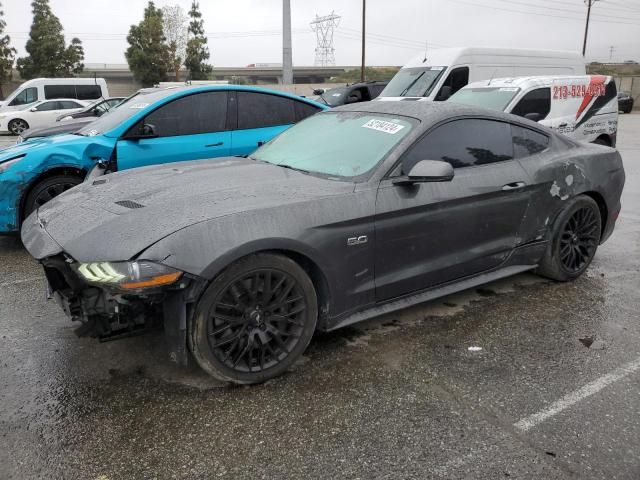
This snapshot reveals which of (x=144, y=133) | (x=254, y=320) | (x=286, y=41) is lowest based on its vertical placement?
(x=254, y=320)

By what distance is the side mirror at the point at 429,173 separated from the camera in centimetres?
312

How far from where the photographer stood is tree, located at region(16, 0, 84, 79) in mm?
43094

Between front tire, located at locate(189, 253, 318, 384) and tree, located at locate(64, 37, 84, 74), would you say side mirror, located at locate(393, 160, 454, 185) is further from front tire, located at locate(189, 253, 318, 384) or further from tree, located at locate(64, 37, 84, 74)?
tree, located at locate(64, 37, 84, 74)

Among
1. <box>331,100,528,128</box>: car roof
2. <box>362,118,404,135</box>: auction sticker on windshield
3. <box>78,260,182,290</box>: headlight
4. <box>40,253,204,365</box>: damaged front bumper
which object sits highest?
<box>331,100,528,128</box>: car roof

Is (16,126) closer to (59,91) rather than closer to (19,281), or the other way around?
(59,91)

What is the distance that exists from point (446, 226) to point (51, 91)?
884 inches

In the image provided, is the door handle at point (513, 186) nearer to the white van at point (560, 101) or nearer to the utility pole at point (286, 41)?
the white van at point (560, 101)

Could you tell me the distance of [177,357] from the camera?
267cm

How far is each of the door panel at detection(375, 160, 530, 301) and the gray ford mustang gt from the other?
10 mm

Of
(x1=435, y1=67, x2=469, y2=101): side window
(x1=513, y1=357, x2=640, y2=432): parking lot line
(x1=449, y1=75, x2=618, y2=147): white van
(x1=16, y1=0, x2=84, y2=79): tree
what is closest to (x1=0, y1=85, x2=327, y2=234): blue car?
(x1=513, y1=357, x2=640, y2=432): parking lot line

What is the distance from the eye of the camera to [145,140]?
5520 millimetres

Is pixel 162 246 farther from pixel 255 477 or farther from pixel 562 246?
pixel 562 246

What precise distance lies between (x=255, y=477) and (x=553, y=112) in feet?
27.4

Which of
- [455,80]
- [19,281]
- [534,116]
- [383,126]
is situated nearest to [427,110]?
[383,126]
